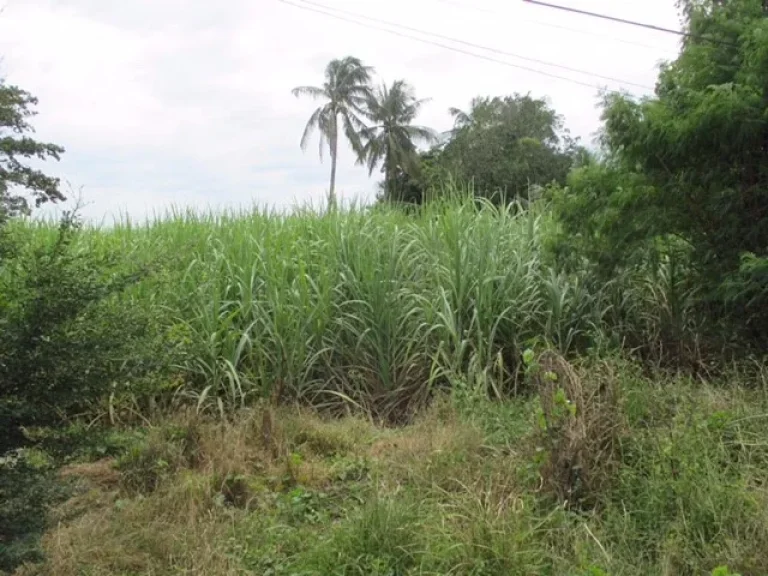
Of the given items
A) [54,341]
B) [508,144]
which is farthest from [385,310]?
[508,144]

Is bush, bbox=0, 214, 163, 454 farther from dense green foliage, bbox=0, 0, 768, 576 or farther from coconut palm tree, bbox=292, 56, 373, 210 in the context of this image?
coconut palm tree, bbox=292, 56, 373, 210

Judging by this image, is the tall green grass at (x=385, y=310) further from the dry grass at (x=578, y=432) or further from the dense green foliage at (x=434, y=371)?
the dry grass at (x=578, y=432)

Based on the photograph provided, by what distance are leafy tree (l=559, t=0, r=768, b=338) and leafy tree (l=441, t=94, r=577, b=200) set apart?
2243 centimetres

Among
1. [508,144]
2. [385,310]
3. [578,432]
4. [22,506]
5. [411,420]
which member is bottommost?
[411,420]

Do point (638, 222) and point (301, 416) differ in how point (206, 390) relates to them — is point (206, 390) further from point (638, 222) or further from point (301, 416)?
point (638, 222)

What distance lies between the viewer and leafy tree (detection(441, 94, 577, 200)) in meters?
29.0

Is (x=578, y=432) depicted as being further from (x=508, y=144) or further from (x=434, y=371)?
(x=508, y=144)

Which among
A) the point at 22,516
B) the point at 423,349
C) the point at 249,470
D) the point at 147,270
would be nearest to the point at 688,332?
the point at 423,349

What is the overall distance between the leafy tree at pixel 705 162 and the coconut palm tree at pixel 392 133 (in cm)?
3549

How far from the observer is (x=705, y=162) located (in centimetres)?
519

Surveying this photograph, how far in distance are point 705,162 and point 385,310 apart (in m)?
2.59

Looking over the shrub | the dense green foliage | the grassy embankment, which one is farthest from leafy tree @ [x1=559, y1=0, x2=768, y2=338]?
the shrub

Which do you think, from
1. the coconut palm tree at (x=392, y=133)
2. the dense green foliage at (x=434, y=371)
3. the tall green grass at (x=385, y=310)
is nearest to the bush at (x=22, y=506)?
the dense green foliage at (x=434, y=371)

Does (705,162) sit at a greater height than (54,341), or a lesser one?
greater
